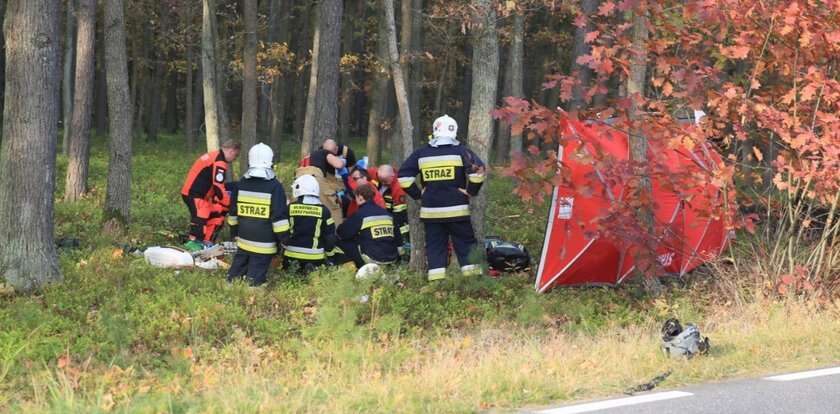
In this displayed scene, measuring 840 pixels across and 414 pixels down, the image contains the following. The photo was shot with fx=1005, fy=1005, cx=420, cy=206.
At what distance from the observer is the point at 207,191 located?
13.7 metres

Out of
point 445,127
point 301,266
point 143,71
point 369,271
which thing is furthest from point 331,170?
point 143,71

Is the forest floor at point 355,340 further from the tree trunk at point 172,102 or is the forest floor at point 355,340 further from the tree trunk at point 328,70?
the tree trunk at point 172,102

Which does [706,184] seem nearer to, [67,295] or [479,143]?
[479,143]

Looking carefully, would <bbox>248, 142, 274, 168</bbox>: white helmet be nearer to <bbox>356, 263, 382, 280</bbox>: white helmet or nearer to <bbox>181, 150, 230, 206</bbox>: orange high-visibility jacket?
<bbox>356, 263, 382, 280</bbox>: white helmet

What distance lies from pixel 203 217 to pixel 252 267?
278 centimetres

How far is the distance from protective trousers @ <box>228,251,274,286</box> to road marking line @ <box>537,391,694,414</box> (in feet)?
17.9

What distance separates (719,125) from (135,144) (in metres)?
25.7

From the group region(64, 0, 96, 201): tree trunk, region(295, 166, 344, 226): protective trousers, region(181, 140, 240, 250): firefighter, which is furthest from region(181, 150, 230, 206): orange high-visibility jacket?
region(64, 0, 96, 201): tree trunk

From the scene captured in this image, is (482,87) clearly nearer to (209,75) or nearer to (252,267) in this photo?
(252,267)

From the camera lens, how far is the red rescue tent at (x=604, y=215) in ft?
34.4

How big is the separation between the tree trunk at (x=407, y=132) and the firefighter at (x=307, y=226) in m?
1.38

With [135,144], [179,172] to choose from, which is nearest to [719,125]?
[179,172]

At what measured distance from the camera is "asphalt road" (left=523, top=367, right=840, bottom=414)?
20.8 feet

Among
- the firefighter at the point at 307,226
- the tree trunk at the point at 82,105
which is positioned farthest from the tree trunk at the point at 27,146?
the tree trunk at the point at 82,105
